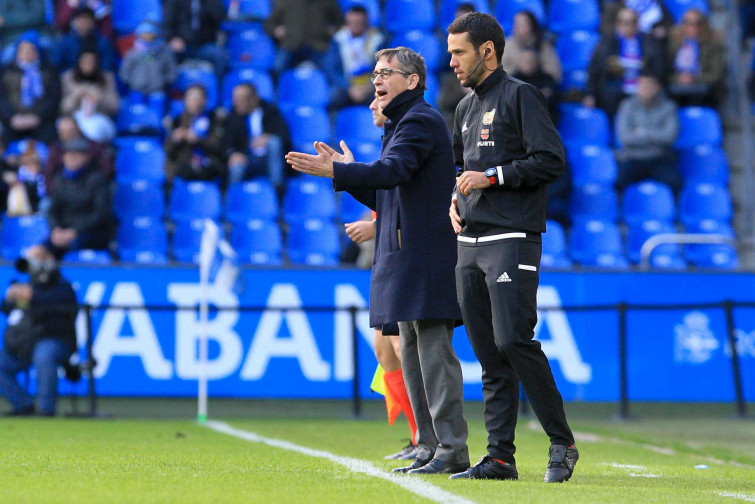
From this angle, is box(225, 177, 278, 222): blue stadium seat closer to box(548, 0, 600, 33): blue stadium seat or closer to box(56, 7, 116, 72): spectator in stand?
box(56, 7, 116, 72): spectator in stand

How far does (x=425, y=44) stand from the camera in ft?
58.9

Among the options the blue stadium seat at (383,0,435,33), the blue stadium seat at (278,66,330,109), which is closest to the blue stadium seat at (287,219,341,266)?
the blue stadium seat at (278,66,330,109)

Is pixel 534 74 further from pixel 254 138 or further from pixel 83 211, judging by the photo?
pixel 83 211

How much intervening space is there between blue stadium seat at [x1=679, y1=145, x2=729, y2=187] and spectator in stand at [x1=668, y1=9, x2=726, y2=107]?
37.3 inches

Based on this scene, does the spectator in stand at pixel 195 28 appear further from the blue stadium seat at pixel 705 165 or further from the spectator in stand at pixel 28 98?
the blue stadium seat at pixel 705 165

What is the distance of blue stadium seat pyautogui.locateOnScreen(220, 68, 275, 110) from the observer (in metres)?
17.6

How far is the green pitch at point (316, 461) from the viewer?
18.0 feet

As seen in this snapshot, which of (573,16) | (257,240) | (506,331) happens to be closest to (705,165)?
(573,16)

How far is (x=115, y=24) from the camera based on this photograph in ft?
60.6

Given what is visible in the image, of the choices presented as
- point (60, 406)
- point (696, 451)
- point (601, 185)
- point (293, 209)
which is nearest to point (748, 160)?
point (601, 185)

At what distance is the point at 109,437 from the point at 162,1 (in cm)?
1023

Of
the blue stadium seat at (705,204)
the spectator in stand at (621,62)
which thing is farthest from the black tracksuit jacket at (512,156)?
the spectator in stand at (621,62)

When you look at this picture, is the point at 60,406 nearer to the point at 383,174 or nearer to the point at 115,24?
the point at 115,24

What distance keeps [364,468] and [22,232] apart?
9.59 meters
